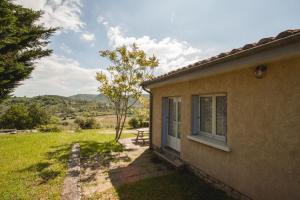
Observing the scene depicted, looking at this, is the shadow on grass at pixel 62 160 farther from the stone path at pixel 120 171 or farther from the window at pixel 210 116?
the window at pixel 210 116

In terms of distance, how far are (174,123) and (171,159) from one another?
1.67m

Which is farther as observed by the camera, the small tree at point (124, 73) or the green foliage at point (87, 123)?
the green foliage at point (87, 123)

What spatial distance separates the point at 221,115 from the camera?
5688mm

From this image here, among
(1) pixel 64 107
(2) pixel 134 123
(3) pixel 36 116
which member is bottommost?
(2) pixel 134 123

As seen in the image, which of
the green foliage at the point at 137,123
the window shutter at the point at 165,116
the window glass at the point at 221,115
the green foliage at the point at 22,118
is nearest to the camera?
the window glass at the point at 221,115

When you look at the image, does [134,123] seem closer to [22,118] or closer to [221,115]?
[22,118]

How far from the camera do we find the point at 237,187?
463 cm

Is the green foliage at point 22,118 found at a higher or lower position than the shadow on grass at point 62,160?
higher

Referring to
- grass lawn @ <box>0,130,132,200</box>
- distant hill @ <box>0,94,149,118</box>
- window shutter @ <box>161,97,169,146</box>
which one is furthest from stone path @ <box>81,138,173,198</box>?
distant hill @ <box>0,94,149,118</box>

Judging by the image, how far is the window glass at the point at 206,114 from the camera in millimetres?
6220

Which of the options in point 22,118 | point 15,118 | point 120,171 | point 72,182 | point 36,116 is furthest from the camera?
point 36,116

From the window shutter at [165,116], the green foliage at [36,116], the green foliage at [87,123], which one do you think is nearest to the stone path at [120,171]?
the window shutter at [165,116]

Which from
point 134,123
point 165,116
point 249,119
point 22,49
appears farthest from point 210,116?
point 134,123

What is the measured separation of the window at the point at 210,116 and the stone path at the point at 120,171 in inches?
80.3
